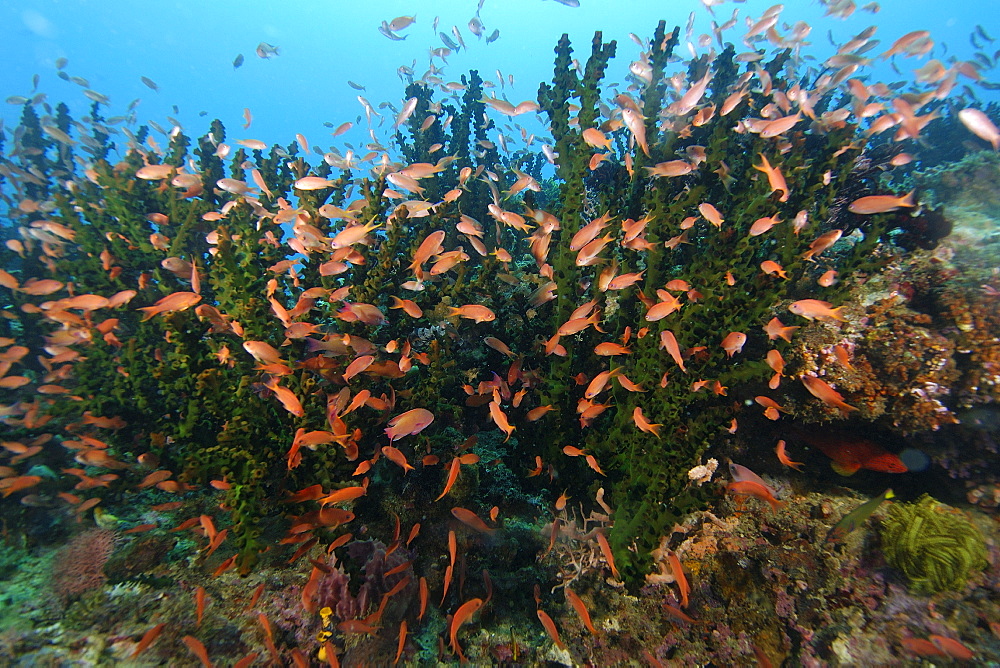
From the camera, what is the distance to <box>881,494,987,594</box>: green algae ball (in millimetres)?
2855

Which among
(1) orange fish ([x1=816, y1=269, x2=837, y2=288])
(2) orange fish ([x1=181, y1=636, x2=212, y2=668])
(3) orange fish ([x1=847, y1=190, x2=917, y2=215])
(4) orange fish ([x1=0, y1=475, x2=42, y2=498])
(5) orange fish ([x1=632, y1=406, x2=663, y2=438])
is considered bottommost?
(2) orange fish ([x1=181, y1=636, x2=212, y2=668])

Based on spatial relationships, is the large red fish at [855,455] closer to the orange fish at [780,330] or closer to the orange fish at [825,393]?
the orange fish at [825,393]

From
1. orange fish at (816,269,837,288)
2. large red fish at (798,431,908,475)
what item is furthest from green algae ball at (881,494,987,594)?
orange fish at (816,269,837,288)

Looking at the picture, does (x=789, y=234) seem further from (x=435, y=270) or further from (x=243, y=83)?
(x=243, y=83)

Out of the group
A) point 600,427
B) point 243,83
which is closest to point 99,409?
point 600,427

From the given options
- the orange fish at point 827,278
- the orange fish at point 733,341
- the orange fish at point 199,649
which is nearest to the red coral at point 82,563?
the orange fish at point 199,649

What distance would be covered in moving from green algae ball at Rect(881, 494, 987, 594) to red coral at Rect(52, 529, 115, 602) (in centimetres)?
658

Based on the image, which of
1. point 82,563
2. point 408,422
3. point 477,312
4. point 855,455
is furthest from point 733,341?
point 82,563

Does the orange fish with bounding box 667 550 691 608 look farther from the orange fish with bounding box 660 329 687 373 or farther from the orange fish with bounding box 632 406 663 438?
the orange fish with bounding box 660 329 687 373

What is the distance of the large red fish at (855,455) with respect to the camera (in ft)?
11.6

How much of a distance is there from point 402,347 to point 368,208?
163 centimetres

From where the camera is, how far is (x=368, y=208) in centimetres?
455

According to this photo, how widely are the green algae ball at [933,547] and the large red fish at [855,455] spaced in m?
0.45

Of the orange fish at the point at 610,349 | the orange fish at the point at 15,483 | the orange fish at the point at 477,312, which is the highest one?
the orange fish at the point at 477,312
